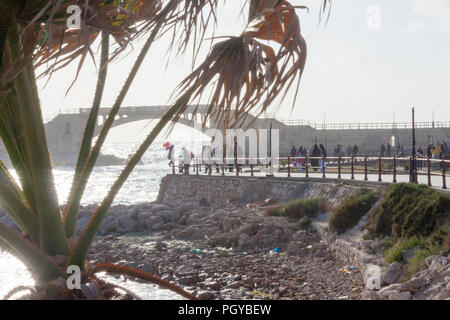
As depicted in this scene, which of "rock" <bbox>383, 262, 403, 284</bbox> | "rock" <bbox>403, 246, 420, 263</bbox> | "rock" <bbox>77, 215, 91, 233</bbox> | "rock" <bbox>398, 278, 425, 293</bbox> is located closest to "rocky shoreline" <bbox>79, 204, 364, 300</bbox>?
"rock" <bbox>77, 215, 91, 233</bbox>

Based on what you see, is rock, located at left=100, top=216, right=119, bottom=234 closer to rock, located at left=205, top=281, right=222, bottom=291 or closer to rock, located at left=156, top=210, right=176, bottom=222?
rock, located at left=156, top=210, right=176, bottom=222

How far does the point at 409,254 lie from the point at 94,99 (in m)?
6.73

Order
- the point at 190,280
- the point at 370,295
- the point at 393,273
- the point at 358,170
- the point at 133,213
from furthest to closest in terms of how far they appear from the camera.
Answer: the point at 358,170 → the point at 133,213 → the point at 190,280 → the point at 393,273 → the point at 370,295

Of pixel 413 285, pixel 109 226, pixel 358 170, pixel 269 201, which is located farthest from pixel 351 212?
pixel 358 170

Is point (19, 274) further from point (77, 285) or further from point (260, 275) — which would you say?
point (77, 285)

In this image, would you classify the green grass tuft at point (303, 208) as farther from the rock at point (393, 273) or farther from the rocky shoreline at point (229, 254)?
the rock at point (393, 273)

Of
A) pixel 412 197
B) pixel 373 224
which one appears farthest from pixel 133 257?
pixel 412 197

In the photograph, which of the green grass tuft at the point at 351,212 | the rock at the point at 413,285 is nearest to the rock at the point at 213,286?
the green grass tuft at the point at 351,212

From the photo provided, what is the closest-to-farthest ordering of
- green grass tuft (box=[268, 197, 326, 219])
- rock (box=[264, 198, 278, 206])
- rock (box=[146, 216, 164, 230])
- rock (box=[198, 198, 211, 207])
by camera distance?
green grass tuft (box=[268, 197, 326, 219]) → rock (box=[264, 198, 278, 206]) → rock (box=[146, 216, 164, 230]) → rock (box=[198, 198, 211, 207])

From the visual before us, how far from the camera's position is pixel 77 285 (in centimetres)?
280

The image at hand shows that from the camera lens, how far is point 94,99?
308 cm

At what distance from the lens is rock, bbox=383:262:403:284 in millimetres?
7906

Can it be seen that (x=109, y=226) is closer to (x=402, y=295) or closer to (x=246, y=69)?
(x=402, y=295)

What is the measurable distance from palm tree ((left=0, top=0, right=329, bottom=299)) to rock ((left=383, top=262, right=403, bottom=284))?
18.5ft
